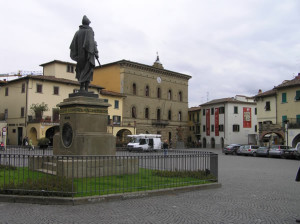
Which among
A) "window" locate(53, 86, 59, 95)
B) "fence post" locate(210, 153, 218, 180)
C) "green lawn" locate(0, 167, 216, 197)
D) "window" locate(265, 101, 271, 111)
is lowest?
"green lawn" locate(0, 167, 216, 197)

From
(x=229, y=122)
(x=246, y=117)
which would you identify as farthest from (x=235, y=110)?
(x=246, y=117)

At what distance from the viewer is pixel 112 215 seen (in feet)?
23.6

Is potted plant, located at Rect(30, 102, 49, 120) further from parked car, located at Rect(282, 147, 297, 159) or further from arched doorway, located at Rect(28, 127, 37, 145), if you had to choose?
parked car, located at Rect(282, 147, 297, 159)

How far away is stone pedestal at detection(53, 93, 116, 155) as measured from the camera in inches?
442

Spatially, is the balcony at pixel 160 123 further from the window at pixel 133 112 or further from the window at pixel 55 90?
the window at pixel 55 90

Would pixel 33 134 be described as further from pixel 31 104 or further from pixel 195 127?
pixel 195 127

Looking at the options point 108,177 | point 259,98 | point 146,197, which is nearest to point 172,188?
point 146,197

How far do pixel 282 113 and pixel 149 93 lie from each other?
23391 mm

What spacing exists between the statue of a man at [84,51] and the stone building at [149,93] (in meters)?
40.4

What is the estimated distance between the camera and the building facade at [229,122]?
61006 mm

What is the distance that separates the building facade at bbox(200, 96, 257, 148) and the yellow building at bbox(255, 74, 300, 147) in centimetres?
1268

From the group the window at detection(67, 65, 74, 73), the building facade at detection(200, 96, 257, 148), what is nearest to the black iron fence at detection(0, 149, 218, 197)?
the window at detection(67, 65, 74, 73)

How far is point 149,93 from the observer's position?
58.9m

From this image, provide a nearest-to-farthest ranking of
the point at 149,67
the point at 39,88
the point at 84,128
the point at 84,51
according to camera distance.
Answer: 1. the point at 84,128
2. the point at 84,51
3. the point at 39,88
4. the point at 149,67
